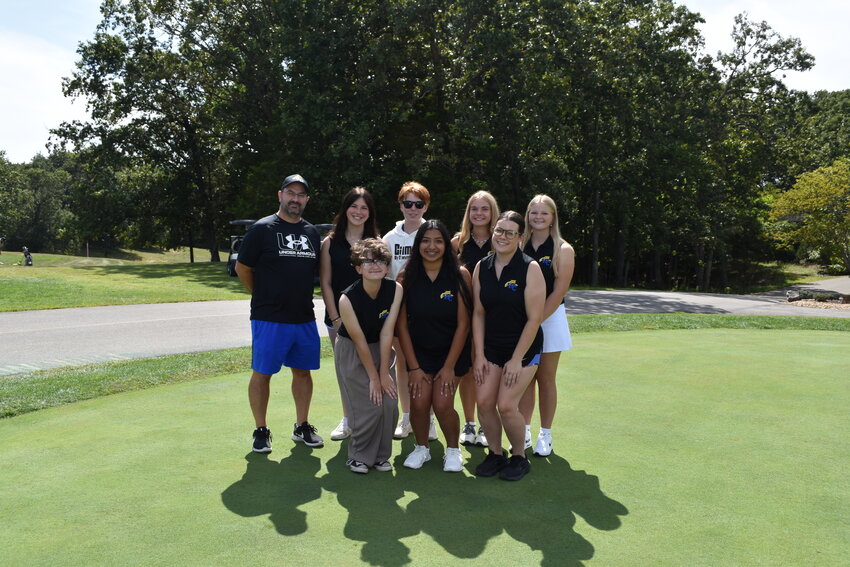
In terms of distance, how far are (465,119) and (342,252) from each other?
1986 centimetres

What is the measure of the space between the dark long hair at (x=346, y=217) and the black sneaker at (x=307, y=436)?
1428mm

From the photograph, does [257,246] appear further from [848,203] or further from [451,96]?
[848,203]

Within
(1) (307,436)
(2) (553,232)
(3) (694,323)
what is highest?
(2) (553,232)

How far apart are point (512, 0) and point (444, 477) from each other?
75.5 feet

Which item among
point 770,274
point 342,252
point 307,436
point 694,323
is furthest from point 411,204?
point 770,274

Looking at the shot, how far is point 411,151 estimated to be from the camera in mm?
27266

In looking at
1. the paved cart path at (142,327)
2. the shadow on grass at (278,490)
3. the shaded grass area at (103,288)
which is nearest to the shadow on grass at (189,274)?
the shaded grass area at (103,288)

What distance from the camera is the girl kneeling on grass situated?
13.6 ft

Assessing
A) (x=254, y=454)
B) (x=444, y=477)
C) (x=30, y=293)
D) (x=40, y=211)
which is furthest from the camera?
(x=40, y=211)

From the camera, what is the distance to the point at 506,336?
162 inches

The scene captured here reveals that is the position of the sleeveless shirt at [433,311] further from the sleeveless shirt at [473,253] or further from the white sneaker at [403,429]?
the white sneaker at [403,429]

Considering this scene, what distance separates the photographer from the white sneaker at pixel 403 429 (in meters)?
5.01

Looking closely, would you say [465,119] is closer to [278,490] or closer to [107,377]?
[107,377]

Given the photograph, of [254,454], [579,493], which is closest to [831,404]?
[579,493]
